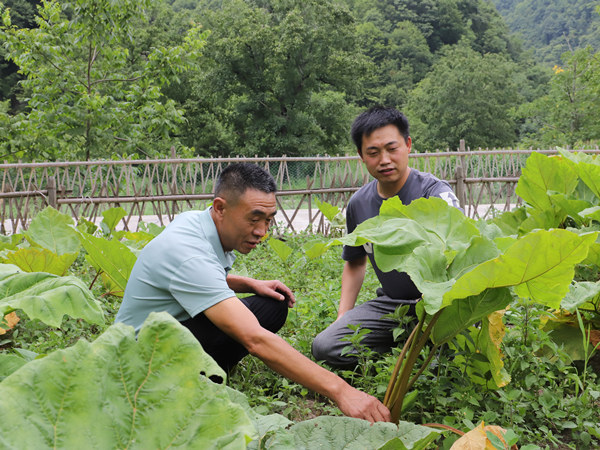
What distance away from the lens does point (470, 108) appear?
33594 millimetres

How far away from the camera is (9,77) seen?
2747 centimetres

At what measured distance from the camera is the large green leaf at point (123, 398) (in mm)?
714

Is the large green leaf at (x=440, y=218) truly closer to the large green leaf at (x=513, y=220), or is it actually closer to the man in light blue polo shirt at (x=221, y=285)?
the man in light blue polo shirt at (x=221, y=285)

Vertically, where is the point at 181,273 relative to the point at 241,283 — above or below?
above

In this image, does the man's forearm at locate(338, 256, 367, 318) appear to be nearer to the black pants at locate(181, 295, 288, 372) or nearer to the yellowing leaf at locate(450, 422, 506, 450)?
the black pants at locate(181, 295, 288, 372)

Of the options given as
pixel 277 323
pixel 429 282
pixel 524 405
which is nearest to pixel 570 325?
pixel 524 405

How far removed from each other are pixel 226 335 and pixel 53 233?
2002 millimetres

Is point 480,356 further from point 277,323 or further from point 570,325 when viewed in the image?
point 277,323

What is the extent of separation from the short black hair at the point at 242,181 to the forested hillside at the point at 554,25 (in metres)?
54.7

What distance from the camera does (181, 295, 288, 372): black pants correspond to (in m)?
2.49

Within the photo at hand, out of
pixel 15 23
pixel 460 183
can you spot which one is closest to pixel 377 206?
pixel 460 183

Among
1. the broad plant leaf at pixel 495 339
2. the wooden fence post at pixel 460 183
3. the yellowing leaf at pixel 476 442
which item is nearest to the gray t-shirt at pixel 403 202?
the broad plant leaf at pixel 495 339

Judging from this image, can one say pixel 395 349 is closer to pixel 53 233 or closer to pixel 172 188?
pixel 53 233

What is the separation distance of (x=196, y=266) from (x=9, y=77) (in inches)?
1159
